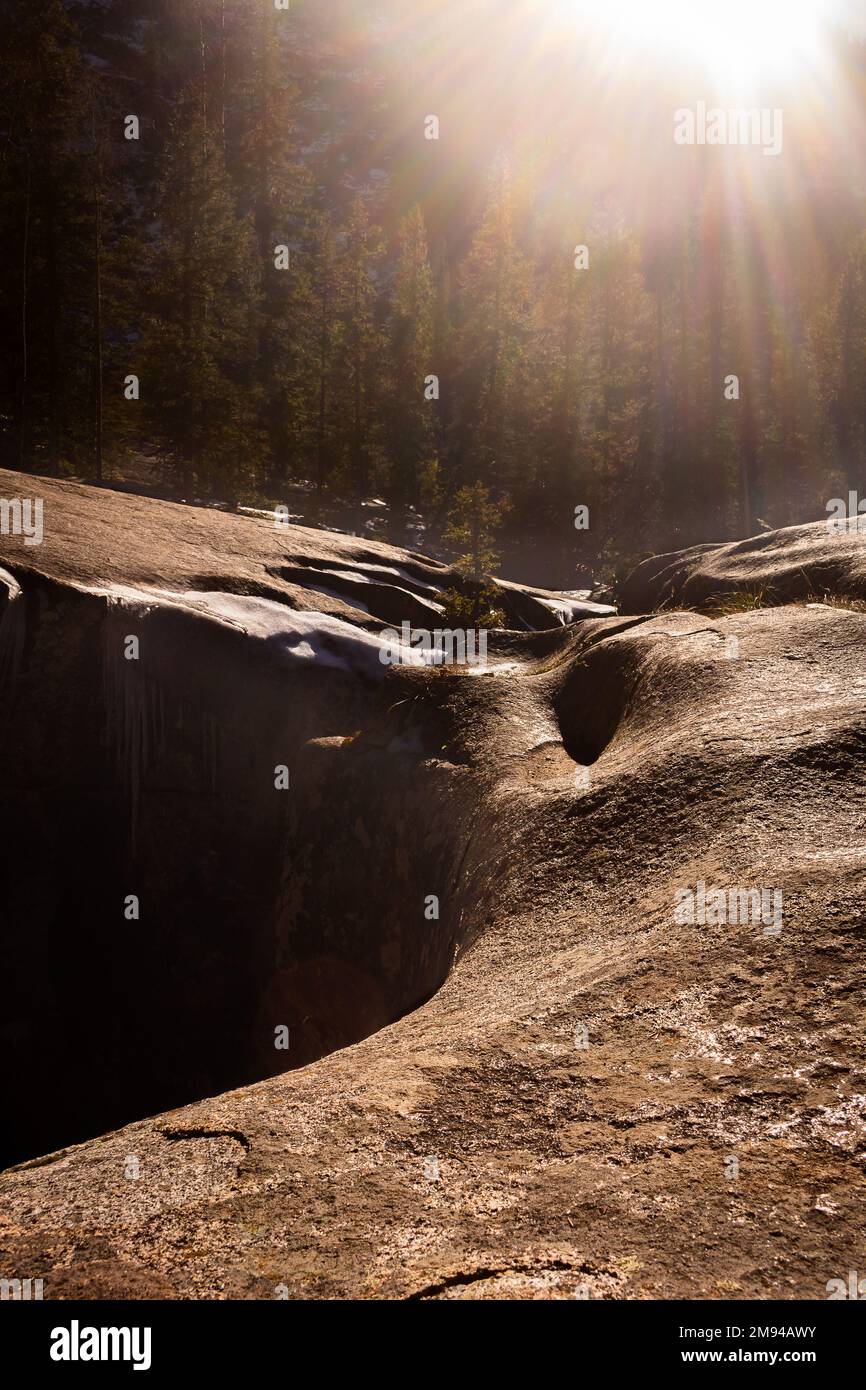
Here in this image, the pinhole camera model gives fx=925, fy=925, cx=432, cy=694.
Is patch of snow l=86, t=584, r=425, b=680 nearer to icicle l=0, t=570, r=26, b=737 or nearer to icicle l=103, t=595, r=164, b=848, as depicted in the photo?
icicle l=103, t=595, r=164, b=848

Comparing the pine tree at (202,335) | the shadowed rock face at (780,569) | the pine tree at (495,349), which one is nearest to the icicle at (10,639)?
the shadowed rock face at (780,569)

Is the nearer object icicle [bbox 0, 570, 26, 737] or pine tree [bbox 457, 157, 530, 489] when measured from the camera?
icicle [bbox 0, 570, 26, 737]

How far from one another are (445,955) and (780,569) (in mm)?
8532

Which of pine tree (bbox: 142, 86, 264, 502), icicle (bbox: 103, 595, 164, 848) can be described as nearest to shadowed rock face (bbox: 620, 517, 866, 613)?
icicle (bbox: 103, 595, 164, 848)

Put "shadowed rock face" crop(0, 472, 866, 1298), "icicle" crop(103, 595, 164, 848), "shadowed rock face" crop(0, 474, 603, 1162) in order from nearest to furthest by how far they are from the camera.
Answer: "shadowed rock face" crop(0, 472, 866, 1298), "shadowed rock face" crop(0, 474, 603, 1162), "icicle" crop(103, 595, 164, 848)

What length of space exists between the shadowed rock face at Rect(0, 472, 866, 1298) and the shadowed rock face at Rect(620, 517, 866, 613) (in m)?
2.06

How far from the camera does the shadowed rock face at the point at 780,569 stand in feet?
37.8

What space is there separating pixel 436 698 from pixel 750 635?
3.97 m

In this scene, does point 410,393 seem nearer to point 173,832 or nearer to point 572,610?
point 572,610

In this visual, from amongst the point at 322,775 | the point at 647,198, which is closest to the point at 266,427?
the point at 322,775

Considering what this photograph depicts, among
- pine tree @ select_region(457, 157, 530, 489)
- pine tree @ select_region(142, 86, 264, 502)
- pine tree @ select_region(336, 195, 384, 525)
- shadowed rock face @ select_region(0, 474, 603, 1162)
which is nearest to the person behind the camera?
shadowed rock face @ select_region(0, 474, 603, 1162)

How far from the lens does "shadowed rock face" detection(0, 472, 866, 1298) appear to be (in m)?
2.84

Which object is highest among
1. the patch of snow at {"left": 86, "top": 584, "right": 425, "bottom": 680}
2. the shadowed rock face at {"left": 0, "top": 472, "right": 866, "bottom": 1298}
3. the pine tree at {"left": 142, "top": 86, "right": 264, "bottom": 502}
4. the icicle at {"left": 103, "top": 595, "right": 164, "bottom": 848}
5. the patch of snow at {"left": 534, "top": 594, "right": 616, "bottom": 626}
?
the pine tree at {"left": 142, "top": 86, "right": 264, "bottom": 502}
